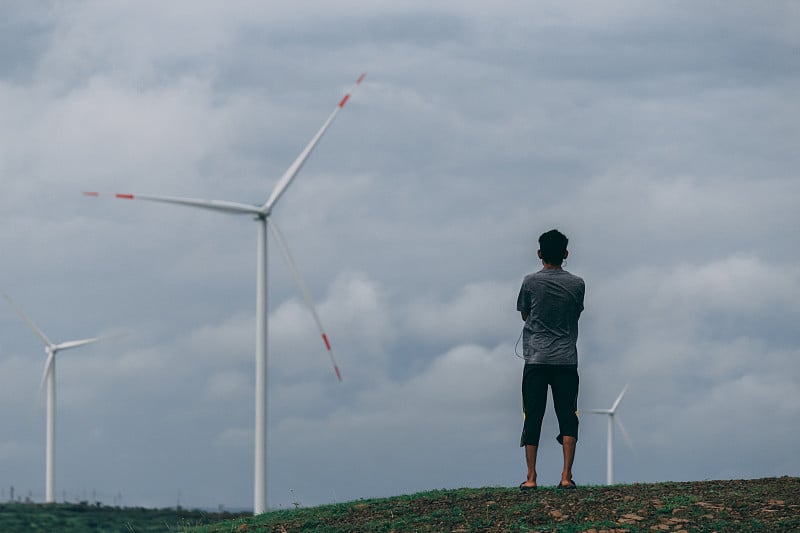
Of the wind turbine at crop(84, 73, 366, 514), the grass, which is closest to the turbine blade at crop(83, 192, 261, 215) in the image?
the wind turbine at crop(84, 73, 366, 514)


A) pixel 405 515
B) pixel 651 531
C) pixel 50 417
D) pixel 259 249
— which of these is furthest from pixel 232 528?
pixel 50 417

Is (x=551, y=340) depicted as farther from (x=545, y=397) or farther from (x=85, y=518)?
(x=85, y=518)

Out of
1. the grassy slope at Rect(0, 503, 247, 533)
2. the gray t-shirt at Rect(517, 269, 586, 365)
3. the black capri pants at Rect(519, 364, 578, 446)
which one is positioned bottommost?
the grassy slope at Rect(0, 503, 247, 533)

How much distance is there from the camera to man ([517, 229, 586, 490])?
16.8 metres

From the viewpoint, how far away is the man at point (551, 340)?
16.8 metres

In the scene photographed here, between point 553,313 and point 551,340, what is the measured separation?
16.5 inches

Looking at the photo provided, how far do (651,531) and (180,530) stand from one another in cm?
1016

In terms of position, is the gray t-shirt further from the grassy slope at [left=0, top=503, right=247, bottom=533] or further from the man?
the grassy slope at [left=0, top=503, right=247, bottom=533]

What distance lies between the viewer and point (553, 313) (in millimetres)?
16734

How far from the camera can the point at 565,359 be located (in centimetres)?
1678

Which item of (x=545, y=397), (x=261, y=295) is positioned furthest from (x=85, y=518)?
(x=545, y=397)

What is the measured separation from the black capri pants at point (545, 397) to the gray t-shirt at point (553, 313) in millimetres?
197

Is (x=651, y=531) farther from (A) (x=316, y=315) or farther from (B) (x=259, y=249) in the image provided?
(B) (x=259, y=249)

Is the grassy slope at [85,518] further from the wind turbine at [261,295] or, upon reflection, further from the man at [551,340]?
the man at [551,340]
